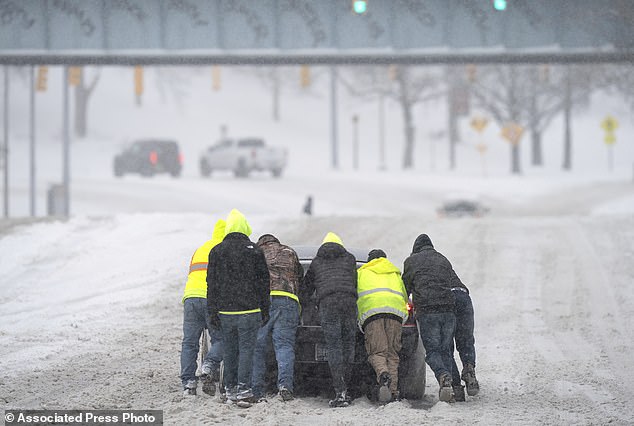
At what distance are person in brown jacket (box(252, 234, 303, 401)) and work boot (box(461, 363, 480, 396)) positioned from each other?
5.84ft

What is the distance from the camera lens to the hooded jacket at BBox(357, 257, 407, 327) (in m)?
9.88

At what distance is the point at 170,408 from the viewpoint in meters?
9.13

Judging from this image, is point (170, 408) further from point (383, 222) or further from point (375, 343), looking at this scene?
point (383, 222)

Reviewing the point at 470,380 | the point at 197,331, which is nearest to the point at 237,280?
the point at 197,331

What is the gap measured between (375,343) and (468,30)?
18461 millimetres

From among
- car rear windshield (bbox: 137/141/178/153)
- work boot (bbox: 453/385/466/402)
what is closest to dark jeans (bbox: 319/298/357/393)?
work boot (bbox: 453/385/466/402)

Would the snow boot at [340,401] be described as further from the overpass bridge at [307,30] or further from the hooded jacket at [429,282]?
the overpass bridge at [307,30]

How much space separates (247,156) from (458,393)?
4186cm

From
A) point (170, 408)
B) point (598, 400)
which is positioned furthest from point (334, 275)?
point (598, 400)

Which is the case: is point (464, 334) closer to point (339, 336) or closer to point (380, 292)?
point (380, 292)

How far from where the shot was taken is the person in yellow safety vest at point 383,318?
31.6 ft

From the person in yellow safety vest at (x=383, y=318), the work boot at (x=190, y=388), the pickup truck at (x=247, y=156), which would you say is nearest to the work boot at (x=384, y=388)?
the person in yellow safety vest at (x=383, y=318)

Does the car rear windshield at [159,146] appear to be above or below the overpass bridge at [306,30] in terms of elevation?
below

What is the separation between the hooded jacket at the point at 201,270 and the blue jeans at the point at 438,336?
78.8 inches
